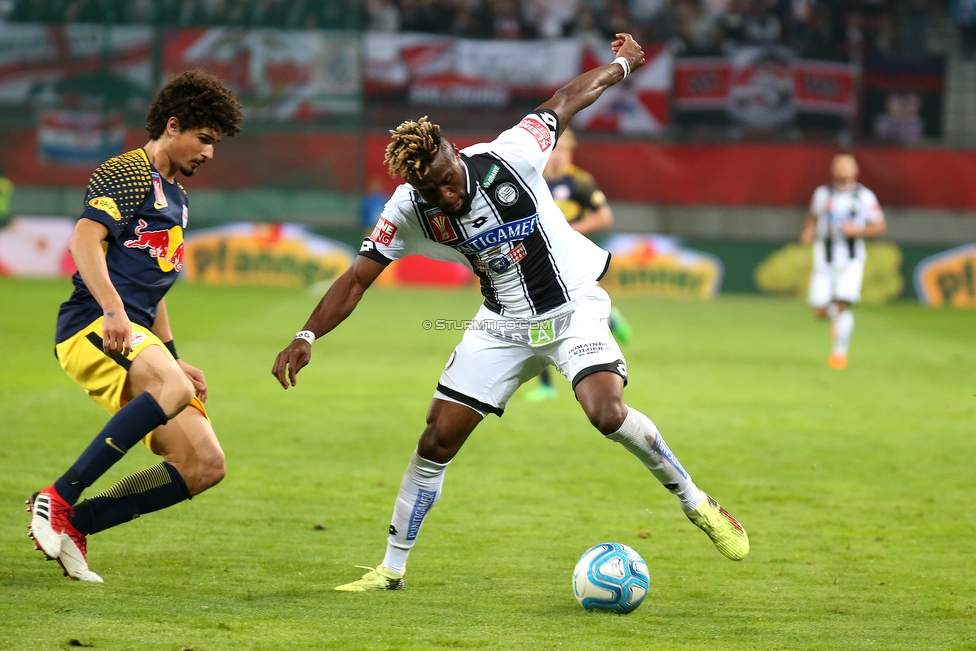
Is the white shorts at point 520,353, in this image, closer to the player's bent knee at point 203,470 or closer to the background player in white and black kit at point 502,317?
the background player in white and black kit at point 502,317

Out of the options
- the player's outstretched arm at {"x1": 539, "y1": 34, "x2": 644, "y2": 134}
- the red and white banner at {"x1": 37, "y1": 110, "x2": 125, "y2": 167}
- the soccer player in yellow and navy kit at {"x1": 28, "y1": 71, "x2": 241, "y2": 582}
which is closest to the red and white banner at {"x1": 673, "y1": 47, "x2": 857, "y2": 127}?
the red and white banner at {"x1": 37, "y1": 110, "x2": 125, "y2": 167}

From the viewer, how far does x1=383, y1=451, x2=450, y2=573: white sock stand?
4977mm

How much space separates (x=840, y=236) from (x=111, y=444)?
37.1 ft

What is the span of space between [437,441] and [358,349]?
8.91m

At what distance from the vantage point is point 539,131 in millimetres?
5164

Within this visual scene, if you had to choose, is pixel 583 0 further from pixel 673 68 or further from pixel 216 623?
pixel 216 623

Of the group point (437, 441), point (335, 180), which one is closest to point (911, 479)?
point (437, 441)

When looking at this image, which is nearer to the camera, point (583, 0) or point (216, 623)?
point (216, 623)

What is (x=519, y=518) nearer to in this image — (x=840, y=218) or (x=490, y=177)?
(x=490, y=177)

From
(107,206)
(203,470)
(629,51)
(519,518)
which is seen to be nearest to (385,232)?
(107,206)

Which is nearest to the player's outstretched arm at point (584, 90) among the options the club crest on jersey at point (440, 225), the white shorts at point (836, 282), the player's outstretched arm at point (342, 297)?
the club crest on jersey at point (440, 225)

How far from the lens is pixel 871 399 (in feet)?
35.6

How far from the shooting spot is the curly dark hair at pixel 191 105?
4.83m

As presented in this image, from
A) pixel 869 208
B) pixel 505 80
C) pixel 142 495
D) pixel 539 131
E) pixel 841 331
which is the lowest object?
pixel 841 331
